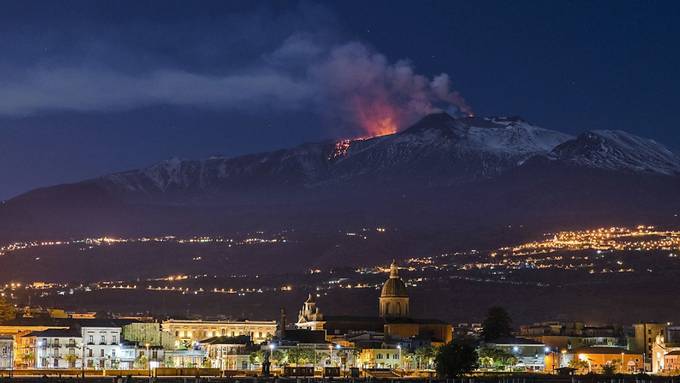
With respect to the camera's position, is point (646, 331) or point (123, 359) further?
point (646, 331)

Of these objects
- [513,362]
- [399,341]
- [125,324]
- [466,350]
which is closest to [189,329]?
[125,324]

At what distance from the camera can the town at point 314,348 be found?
367 feet

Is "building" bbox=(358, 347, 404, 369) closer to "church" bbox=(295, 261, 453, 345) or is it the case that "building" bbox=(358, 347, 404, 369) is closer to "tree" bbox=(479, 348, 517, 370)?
"tree" bbox=(479, 348, 517, 370)

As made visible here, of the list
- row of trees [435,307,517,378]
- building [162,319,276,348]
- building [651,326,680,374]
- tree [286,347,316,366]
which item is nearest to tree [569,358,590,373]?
row of trees [435,307,517,378]

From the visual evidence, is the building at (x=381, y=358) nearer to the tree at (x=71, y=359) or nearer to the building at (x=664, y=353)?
the building at (x=664, y=353)

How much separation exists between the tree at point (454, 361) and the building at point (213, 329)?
40957mm

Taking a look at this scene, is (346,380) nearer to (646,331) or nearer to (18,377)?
(18,377)

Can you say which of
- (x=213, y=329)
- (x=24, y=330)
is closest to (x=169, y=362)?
(x=24, y=330)

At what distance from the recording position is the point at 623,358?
422 feet

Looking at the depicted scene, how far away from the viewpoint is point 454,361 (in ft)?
333

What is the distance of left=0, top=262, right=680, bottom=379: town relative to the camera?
111938 mm

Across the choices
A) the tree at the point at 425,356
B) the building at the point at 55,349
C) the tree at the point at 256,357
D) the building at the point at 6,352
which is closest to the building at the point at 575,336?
the tree at the point at 425,356

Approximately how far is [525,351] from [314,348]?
20.7m

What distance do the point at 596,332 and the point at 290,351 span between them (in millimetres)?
43117
